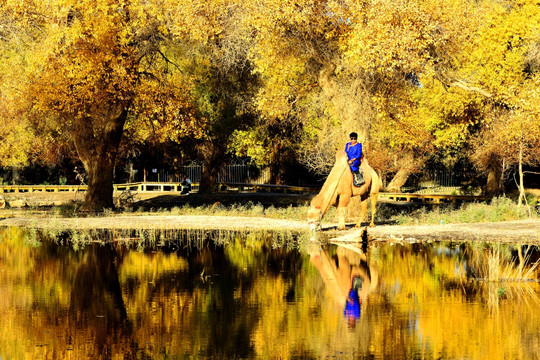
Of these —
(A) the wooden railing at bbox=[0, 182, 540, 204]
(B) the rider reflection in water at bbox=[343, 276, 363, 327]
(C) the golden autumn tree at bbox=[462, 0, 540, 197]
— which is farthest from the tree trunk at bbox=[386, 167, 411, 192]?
(B) the rider reflection in water at bbox=[343, 276, 363, 327]

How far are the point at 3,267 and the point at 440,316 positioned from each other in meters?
9.56

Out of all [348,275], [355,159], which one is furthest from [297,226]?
[348,275]

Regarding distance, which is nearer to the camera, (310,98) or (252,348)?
(252,348)

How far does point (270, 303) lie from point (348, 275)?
129 inches

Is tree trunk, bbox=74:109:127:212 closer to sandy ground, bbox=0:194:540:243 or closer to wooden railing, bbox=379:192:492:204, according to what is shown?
sandy ground, bbox=0:194:540:243

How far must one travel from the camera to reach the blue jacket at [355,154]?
23.2 m

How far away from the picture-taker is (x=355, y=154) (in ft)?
76.7

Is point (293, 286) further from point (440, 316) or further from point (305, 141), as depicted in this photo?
point (305, 141)

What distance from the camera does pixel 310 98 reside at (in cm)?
3659

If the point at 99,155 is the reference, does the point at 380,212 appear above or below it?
below

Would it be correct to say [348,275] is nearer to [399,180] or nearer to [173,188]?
[399,180]

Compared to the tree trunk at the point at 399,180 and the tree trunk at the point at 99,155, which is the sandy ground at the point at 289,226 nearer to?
the tree trunk at the point at 99,155

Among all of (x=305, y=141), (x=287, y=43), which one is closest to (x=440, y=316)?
(x=287, y=43)

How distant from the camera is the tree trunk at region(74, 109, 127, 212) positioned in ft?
115
